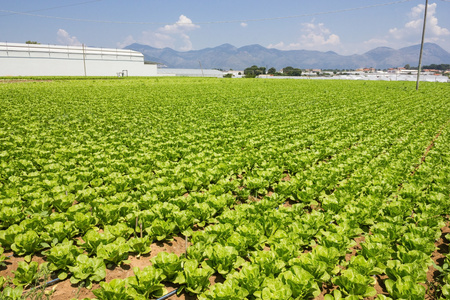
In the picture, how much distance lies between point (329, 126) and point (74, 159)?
426 inches

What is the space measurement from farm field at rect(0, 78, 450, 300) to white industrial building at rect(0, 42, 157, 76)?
58.2 m

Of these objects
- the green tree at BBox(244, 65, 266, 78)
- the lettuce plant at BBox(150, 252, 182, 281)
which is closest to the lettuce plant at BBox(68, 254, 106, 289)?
the lettuce plant at BBox(150, 252, 182, 281)

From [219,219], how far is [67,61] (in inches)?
2758

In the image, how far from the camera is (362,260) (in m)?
3.86

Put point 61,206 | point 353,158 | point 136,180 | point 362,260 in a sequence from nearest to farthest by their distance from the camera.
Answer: point 362,260 → point 61,206 → point 136,180 → point 353,158

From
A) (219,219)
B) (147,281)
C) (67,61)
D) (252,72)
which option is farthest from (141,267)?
(252,72)

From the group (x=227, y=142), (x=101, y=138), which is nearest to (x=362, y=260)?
(x=227, y=142)

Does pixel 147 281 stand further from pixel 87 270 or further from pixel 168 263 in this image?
pixel 87 270

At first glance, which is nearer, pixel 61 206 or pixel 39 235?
pixel 39 235

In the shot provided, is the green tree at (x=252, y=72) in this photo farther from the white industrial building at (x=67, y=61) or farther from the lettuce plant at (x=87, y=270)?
the lettuce plant at (x=87, y=270)

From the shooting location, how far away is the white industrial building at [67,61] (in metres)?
56.2

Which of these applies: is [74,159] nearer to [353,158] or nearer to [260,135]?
[260,135]

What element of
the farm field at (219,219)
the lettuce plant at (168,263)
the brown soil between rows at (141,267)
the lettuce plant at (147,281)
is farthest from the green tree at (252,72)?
the lettuce plant at (147,281)

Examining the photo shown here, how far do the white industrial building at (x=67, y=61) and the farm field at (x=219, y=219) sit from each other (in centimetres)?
5822
